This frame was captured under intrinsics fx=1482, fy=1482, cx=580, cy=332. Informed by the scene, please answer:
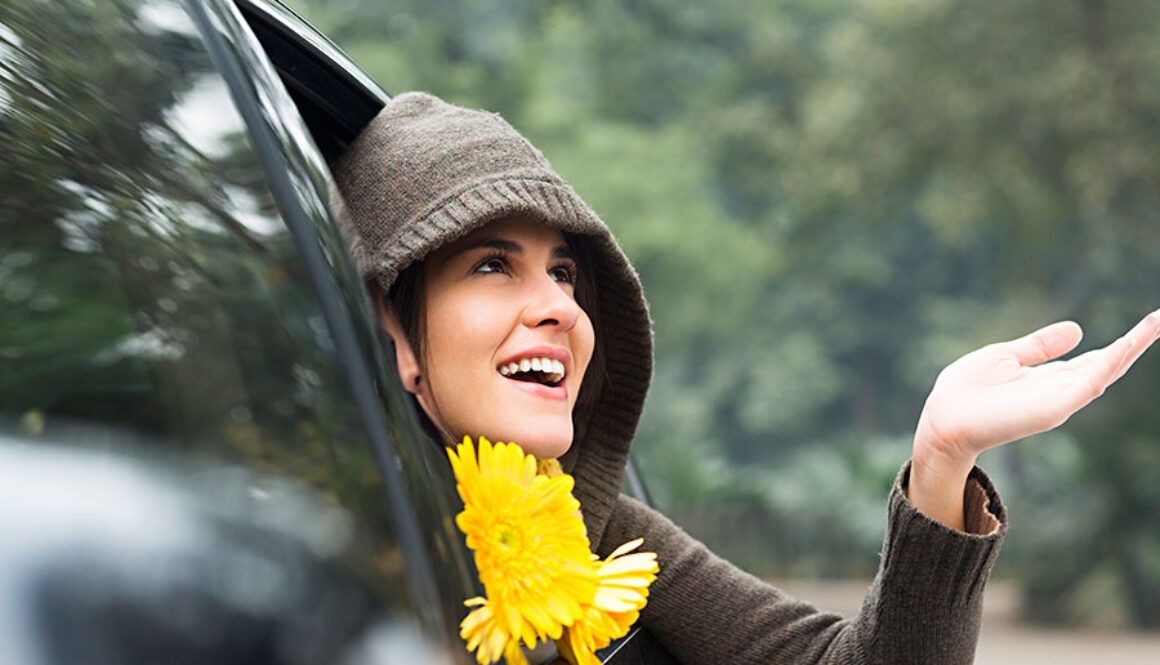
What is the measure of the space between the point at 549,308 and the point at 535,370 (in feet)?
0.27

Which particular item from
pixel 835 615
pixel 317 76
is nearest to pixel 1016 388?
pixel 835 615

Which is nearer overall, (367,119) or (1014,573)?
(367,119)

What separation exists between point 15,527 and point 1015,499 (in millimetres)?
15041

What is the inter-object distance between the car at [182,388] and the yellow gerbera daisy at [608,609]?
0.35 metres

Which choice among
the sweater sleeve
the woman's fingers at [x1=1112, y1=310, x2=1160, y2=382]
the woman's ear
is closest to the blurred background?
the sweater sleeve

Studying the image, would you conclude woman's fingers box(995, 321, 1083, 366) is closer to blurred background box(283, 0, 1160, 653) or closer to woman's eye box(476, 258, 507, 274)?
woman's eye box(476, 258, 507, 274)

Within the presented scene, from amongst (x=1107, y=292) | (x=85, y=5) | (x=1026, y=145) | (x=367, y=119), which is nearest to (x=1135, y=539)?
(x=1026, y=145)

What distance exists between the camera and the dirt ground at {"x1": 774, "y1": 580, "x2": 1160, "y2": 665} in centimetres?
1218

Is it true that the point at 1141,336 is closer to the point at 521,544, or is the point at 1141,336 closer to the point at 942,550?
the point at 942,550

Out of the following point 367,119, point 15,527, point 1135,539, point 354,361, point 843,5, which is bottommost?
point 15,527

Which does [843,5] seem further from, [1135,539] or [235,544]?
[235,544]

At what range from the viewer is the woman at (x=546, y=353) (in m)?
1.82

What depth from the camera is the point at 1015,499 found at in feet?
49.1

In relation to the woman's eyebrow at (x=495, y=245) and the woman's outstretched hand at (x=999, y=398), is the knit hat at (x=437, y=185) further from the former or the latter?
the woman's outstretched hand at (x=999, y=398)
